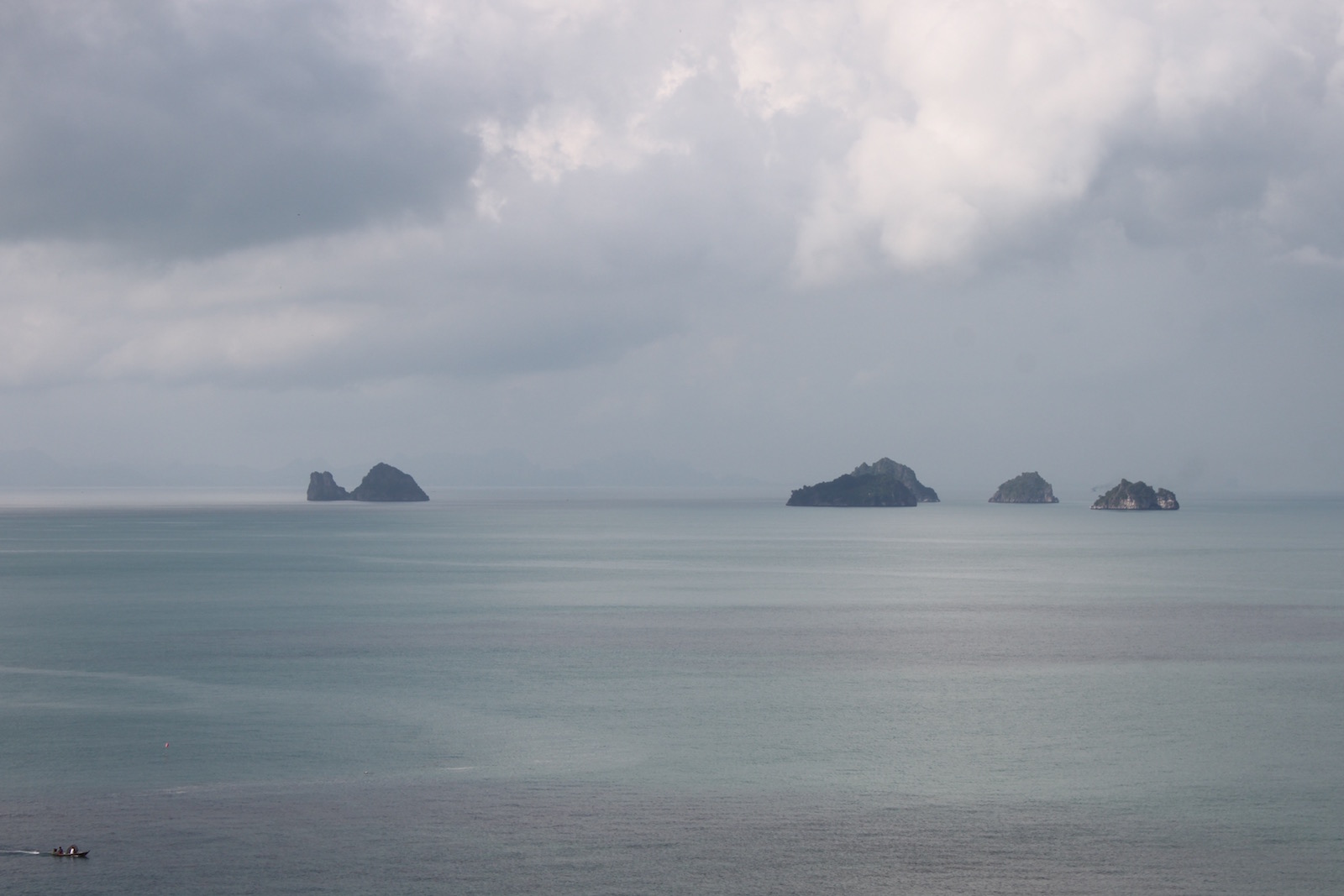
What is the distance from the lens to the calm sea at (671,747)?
31.8 metres

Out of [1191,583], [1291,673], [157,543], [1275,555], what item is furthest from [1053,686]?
[157,543]

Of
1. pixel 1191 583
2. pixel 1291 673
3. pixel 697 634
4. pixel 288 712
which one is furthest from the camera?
pixel 1191 583

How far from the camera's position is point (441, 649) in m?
70.9

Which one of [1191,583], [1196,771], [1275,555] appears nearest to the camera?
[1196,771]

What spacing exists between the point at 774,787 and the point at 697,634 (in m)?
38.3

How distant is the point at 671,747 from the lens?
147 ft

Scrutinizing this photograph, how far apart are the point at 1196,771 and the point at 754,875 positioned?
1952cm

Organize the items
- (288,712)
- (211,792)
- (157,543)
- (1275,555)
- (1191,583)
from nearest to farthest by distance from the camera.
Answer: (211,792) < (288,712) < (1191,583) < (1275,555) < (157,543)

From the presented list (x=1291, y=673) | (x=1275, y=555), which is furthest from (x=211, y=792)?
(x=1275, y=555)

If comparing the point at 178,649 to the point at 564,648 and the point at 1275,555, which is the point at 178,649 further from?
the point at 1275,555

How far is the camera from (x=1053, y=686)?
58031mm

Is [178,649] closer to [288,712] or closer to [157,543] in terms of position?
[288,712]

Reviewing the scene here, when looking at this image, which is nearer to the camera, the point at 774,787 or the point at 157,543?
the point at 774,787

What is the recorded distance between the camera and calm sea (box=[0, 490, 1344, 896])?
31844 millimetres
